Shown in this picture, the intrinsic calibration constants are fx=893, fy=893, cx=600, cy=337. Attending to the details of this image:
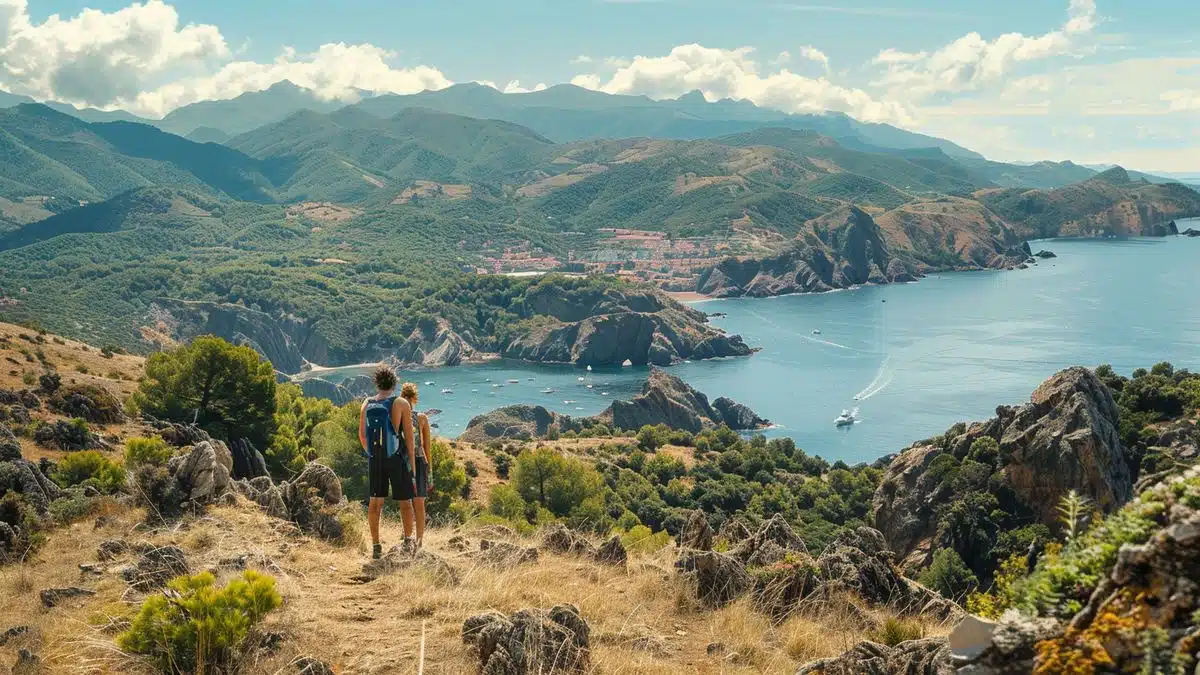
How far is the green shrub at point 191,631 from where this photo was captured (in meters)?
5.76

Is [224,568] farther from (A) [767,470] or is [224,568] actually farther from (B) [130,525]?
(A) [767,470]

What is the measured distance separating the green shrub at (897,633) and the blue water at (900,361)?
81.5 m

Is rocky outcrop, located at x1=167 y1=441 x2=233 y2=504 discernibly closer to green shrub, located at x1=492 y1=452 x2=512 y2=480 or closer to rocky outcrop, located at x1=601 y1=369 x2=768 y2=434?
green shrub, located at x1=492 y1=452 x2=512 y2=480

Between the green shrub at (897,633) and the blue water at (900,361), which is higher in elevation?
the green shrub at (897,633)

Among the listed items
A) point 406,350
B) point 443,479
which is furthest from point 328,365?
point 443,479

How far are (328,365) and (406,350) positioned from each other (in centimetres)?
1466

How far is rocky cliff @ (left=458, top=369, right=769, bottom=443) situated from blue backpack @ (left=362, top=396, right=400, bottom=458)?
78.4 m

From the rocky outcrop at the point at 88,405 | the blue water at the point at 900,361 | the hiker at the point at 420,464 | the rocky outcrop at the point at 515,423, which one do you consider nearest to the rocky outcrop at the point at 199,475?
the hiker at the point at 420,464

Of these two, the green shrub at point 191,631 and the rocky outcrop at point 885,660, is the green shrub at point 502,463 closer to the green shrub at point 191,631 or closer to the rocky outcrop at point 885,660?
the green shrub at point 191,631

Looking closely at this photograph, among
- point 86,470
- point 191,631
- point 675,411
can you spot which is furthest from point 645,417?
point 191,631

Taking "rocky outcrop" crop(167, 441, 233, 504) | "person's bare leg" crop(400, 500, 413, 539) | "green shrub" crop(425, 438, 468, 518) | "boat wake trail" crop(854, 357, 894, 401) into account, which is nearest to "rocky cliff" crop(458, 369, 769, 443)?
"boat wake trail" crop(854, 357, 894, 401)

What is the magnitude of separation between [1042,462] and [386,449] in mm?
31434

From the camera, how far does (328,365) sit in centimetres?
16238

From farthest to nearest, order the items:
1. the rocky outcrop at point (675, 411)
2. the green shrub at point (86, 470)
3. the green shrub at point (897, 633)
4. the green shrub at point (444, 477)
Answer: the rocky outcrop at point (675, 411) → the green shrub at point (444, 477) → the green shrub at point (86, 470) → the green shrub at point (897, 633)
